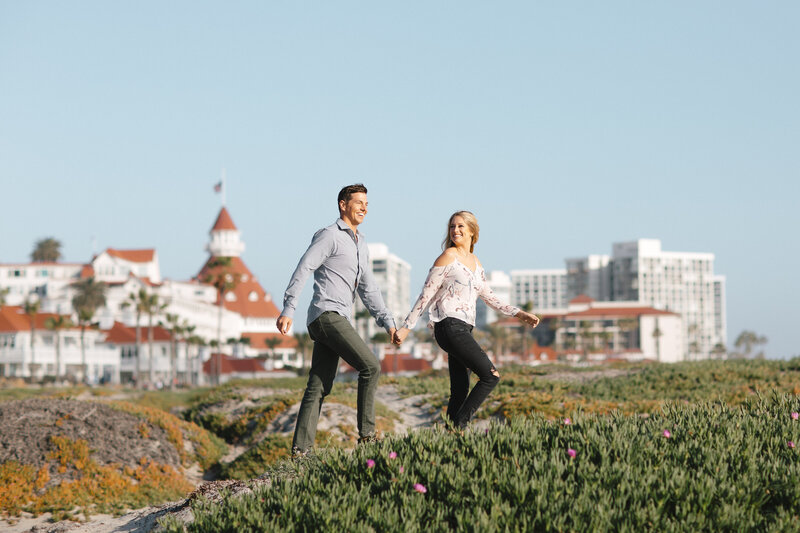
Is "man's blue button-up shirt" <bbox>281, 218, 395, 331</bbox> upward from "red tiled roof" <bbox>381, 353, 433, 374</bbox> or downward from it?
upward

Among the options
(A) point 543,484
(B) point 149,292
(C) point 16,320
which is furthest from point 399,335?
(B) point 149,292

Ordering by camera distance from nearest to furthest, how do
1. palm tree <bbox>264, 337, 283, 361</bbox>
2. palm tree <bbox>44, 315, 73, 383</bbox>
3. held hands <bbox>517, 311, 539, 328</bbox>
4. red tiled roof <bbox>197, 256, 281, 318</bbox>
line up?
held hands <bbox>517, 311, 539, 328</bbox>, palm tree <bbox>44, 315, 73, 383</bbox>, palm tree <bbox>264, 337, 283, 361</bbox>, red tiled roof <bbox>197, 256, 281, 318</bbox>

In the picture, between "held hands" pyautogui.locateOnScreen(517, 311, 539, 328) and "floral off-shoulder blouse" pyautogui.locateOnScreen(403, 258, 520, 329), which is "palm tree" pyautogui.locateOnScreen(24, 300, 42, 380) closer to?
"floral off-shoulder blouse" pyautogui.locateOnScreen(403, 258, 520, 329)

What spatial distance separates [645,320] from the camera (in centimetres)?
17962

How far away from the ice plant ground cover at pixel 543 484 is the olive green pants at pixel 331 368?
120 centimetres

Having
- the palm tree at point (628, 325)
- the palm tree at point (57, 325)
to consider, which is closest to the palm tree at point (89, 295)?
the palm tree at point (57, 325)

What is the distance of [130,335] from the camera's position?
101 metres

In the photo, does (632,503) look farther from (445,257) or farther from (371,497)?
(445,257)

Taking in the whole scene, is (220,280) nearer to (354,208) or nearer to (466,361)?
(354,208)

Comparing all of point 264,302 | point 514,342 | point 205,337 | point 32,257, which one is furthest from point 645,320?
point 32,257

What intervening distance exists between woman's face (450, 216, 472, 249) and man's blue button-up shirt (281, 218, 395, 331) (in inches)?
33.4

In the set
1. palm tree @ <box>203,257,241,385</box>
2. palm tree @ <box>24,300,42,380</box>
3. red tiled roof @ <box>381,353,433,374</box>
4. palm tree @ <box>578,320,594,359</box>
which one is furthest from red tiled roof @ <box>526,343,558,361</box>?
palm tree @ <box>24,300,42,380</box>

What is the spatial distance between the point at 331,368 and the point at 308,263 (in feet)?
3.32

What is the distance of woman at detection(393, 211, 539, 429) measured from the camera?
8203mm
